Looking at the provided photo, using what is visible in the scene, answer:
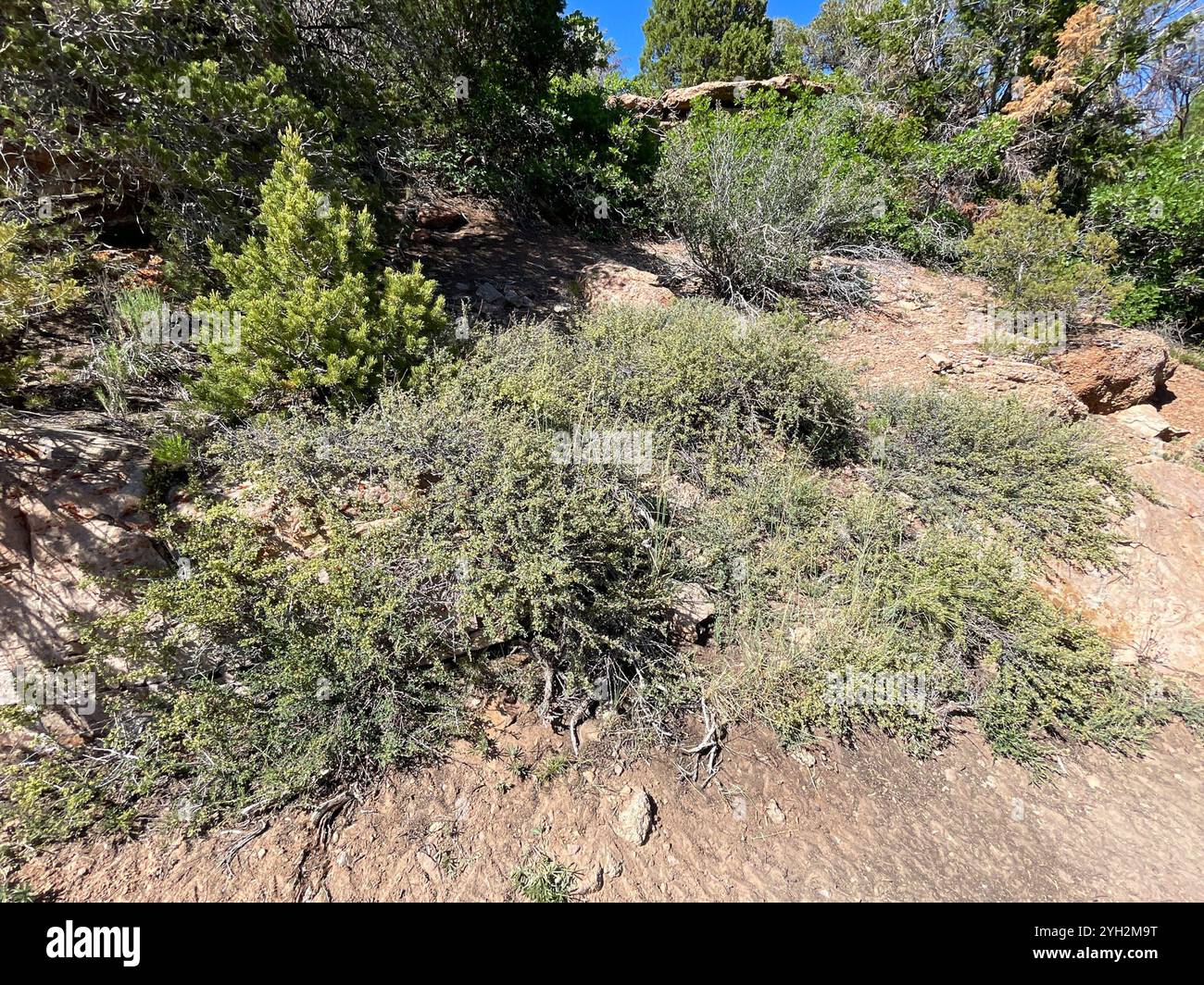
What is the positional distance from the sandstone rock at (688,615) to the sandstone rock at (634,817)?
37.9 inches

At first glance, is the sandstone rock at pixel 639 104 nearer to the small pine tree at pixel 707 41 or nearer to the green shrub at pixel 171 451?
the small pine tree at pixel 707 41

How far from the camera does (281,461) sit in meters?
2.85

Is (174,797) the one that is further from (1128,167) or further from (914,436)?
(1128,167)

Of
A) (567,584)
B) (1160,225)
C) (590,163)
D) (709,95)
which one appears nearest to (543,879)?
(567,584)

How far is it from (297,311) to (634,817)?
11.6 ft

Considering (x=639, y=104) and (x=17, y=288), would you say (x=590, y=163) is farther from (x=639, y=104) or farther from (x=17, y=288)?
(x=17, y=288)

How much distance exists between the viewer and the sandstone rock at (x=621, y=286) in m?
6.10

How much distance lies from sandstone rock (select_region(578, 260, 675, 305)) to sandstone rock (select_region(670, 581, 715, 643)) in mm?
3855

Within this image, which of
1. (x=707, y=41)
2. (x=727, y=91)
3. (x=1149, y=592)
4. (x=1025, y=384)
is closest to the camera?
(x=1149, y=592)

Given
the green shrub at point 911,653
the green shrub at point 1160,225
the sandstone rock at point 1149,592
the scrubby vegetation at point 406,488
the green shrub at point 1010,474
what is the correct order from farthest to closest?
the green shrub at point 1160,225 → the green shrub at point 1010,474 → the sandstone rock at point 1149,592 → the green shrub at point 911,653 → the scrubby vegetation at point 406,488

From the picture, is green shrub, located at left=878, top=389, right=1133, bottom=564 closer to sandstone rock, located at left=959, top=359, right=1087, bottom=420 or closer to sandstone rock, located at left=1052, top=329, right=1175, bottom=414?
sandstone rock, located at left=959, top=359, right=1087, bottom=420

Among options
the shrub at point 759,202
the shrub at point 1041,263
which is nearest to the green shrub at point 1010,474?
the shrub at point 1041,263

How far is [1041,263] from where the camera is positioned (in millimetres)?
6402
